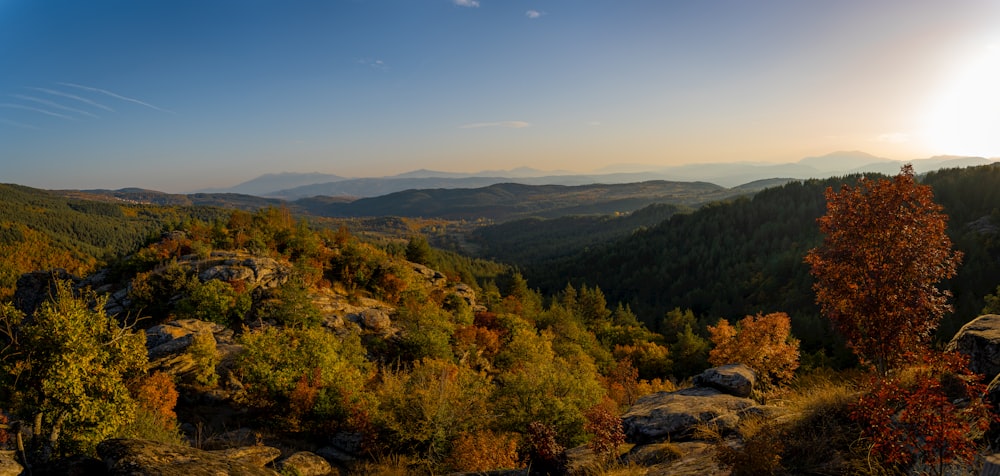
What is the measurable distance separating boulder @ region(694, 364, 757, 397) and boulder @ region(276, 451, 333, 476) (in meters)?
20.5

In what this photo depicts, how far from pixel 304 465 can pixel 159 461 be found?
10264mm

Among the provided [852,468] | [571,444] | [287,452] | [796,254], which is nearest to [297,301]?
[287,452]

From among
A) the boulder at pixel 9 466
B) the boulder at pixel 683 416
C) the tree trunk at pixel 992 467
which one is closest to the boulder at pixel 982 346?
the boulder at pixel 683 416

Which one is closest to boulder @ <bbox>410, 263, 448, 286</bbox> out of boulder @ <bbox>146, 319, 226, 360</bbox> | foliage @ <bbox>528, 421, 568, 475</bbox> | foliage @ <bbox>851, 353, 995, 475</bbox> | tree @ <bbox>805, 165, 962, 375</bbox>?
boulder @ <bbox>146, 319, 226, 360</bbox>

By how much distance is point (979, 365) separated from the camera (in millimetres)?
12133

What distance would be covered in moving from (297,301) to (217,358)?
34.1 feet

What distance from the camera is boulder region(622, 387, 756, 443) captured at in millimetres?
17156

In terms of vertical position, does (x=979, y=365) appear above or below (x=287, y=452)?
above

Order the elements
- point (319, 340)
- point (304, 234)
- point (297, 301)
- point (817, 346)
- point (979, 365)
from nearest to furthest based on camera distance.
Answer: point (979, 365), point (319, 340), point (297, 301), point (304, 234), point (817, 346)

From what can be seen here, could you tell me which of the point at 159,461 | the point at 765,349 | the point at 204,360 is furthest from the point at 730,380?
the point at 204,360

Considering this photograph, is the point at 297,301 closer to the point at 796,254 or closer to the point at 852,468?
the point at 852,468

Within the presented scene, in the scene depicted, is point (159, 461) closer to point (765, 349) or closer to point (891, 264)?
point (891, 264)

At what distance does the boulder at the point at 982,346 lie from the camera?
1180 centimetres

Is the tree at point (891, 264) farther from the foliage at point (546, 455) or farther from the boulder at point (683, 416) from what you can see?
the foliage at point (546, 455)
